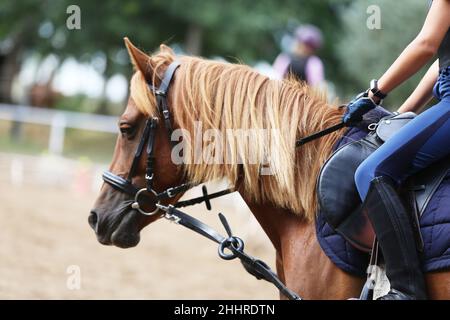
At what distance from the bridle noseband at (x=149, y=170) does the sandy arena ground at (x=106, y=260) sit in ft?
9.10

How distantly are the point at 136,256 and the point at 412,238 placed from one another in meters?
5.55

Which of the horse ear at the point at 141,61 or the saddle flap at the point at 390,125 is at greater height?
the horse ear at the point at 141,61

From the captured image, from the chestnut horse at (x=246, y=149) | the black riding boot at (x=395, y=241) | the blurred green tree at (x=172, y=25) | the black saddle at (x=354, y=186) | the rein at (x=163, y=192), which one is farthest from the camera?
the blurred green tree at (x=172, y=25)

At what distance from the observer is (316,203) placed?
2754mm

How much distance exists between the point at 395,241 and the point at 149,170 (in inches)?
43.7

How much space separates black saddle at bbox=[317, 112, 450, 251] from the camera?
2.52 metres

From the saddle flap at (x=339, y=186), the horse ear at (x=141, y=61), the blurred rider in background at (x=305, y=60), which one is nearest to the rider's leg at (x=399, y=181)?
the saddle flap at (x=339, y=186)

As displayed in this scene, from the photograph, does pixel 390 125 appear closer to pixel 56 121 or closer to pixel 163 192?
pixel 163 192

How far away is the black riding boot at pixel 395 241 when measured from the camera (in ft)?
7.91

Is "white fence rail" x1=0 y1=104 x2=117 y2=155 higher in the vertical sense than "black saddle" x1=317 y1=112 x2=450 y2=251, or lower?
higher

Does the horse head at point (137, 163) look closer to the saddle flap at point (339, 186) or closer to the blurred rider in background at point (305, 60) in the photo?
the saddle flap at point (339, 186)

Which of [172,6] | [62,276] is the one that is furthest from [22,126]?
[62,276]

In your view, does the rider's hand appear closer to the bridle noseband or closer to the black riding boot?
the black riding boot

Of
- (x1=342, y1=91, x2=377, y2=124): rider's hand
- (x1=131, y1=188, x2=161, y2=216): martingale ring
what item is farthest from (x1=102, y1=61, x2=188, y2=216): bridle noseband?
(x1=342, y1=91, x2=377, y2=124): rider's hand
